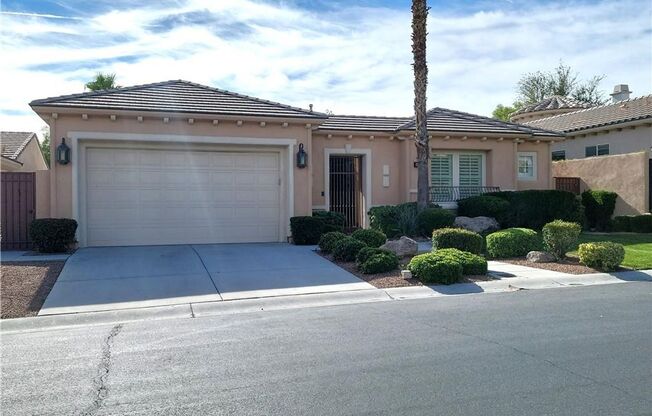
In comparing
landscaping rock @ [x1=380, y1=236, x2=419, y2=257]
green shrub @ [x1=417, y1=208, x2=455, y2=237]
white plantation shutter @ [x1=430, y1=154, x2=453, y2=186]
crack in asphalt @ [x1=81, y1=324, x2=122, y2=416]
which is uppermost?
white plantation shutter @ [x1=430, y1=154, x2=453, y2=186]

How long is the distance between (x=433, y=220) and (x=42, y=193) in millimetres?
10597

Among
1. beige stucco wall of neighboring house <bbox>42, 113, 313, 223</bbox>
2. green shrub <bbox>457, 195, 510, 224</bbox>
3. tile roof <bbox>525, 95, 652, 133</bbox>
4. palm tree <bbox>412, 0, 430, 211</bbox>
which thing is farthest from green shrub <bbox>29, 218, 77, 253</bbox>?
tile roof <bbox>525, 95, 652, 133</bbox>

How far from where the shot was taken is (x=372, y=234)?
13.6 m

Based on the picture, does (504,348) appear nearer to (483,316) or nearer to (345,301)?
(483,316)

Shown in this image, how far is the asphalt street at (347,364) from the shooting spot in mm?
4629

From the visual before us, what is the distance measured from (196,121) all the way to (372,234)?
227 inches

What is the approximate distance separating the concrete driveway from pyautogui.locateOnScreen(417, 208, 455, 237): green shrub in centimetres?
405

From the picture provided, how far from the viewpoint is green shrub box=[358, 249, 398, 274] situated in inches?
436

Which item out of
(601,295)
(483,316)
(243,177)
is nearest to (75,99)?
(243,177)

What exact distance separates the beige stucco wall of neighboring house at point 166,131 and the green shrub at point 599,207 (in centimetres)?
1162

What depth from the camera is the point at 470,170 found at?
816 inches

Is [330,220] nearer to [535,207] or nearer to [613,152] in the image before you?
[535,207]

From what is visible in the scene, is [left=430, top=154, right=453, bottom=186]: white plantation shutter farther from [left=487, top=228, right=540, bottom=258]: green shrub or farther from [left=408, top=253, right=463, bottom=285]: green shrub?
[left=408, top=253, right=463, bottom=285]: green shrub

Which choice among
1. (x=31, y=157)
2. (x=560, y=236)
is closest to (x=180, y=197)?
(x=560, y=236)
